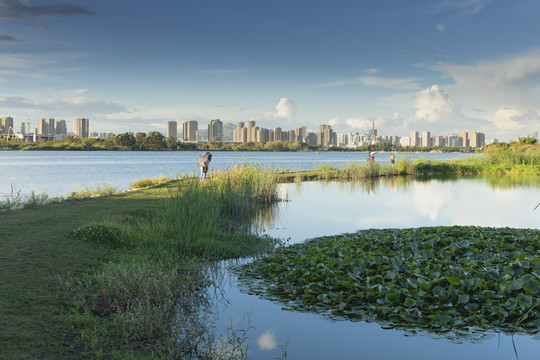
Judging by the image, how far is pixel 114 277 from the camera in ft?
17.1

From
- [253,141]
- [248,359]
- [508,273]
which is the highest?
[253,141]

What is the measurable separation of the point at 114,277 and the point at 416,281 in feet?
12.8

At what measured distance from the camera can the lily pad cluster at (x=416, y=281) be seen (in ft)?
15.8

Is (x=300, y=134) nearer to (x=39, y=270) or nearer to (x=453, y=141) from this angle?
(x=453, y=141)

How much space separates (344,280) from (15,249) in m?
5.40

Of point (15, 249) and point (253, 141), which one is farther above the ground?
point (253, 141)

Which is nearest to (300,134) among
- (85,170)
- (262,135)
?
(262,135)

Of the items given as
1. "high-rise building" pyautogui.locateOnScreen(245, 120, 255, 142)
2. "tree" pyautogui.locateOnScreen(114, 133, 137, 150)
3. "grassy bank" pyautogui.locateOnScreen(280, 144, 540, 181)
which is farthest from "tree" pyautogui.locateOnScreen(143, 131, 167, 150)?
"grassy bank" pyautogui.locateOnScreen(280, 144, 540, 181)

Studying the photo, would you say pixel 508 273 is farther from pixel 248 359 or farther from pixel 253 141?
pixel 253 141

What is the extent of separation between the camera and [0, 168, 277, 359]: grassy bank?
4.09 m

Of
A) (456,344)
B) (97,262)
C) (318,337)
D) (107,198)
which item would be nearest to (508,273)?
(456,344)

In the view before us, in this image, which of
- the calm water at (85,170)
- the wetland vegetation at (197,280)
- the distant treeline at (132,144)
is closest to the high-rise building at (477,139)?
the distant treeline at (132,144)

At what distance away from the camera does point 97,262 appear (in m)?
6.66

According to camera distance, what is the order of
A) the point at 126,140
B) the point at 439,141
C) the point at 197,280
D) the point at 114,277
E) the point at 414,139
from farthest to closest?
the point at 439,141
the point at 414,139
the point at 126,140
the point at 197,280
the point at 114,277
